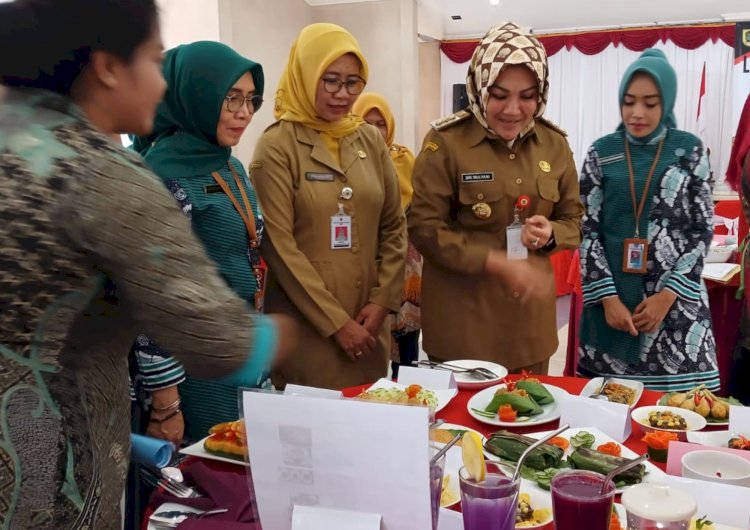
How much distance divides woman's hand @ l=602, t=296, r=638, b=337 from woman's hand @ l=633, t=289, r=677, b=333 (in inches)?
1.2

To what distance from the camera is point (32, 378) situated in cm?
84

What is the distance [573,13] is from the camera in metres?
8.85

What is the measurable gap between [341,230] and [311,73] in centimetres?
51

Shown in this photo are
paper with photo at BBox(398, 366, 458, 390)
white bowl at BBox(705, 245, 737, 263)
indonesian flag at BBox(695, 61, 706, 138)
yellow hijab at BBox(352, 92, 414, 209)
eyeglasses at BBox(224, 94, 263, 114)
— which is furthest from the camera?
indonesian flag at BBox(695, 61, 706, 138)

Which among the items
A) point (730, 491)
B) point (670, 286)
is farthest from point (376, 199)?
point (730, 491)

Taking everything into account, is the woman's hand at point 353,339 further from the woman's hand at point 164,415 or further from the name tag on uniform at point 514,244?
the woman's hand at point 164,415

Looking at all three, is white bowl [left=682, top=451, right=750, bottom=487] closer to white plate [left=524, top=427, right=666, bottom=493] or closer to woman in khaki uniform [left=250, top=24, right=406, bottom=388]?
white plate [left=524, top=427, right=666, bottom=493]

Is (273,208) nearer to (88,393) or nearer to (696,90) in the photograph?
(88,393)

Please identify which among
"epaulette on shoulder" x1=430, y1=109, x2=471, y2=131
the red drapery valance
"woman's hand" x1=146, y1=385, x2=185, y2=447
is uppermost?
the red drapery valance

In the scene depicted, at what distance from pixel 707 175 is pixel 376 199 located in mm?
1126

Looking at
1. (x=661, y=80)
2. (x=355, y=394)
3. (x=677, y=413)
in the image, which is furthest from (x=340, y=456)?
(x=661, y=80)

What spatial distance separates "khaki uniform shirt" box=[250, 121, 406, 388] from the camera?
215 cm

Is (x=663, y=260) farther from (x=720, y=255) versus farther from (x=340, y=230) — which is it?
(x=720, y=255)

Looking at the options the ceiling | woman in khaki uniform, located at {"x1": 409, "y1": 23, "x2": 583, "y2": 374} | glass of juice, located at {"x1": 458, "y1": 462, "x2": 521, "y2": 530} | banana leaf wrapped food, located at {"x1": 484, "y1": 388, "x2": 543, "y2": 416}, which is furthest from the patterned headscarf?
the ceiling
